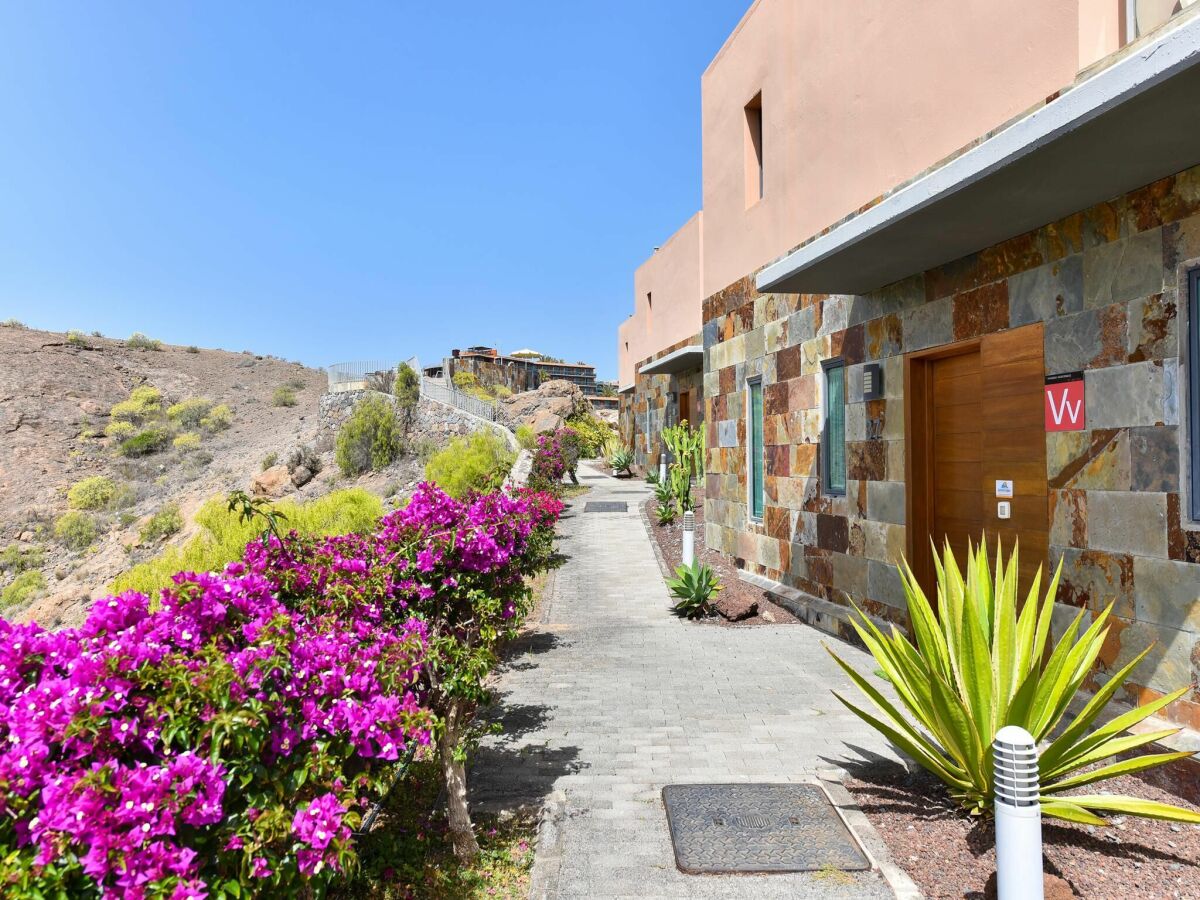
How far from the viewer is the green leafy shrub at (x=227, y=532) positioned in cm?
775

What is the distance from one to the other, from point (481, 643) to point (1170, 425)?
3949mm

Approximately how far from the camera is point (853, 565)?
22.5 ft

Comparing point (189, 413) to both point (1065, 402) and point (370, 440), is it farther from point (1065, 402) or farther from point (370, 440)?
point (1065, 402)

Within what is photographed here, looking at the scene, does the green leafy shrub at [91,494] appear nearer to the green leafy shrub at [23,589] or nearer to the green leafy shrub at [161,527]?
the green leafy shrub at [23,589]

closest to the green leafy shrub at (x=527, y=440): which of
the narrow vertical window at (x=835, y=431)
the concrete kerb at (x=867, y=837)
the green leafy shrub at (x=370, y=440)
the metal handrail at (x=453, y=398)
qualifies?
the metal handrail at (x=453, y=398)

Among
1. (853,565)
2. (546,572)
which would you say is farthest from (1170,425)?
(546,572)

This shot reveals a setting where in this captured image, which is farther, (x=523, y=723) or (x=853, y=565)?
(x=853, y=565)

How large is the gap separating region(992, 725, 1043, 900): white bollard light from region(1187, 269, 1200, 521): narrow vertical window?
2.19 m

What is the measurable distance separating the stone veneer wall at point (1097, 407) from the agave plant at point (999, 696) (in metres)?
0.81

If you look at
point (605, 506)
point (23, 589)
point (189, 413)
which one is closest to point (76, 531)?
point (23, 589)

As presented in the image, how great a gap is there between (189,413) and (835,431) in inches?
1725

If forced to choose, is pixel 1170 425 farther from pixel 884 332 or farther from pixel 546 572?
pixel 546 572

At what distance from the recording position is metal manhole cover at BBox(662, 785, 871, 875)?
10.1 ft

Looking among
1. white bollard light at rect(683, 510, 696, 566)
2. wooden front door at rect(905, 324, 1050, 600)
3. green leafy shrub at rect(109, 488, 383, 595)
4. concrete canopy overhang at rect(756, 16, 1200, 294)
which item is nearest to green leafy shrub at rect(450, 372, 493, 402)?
green leafy shrub at rect(109, 488, 383, 595)
